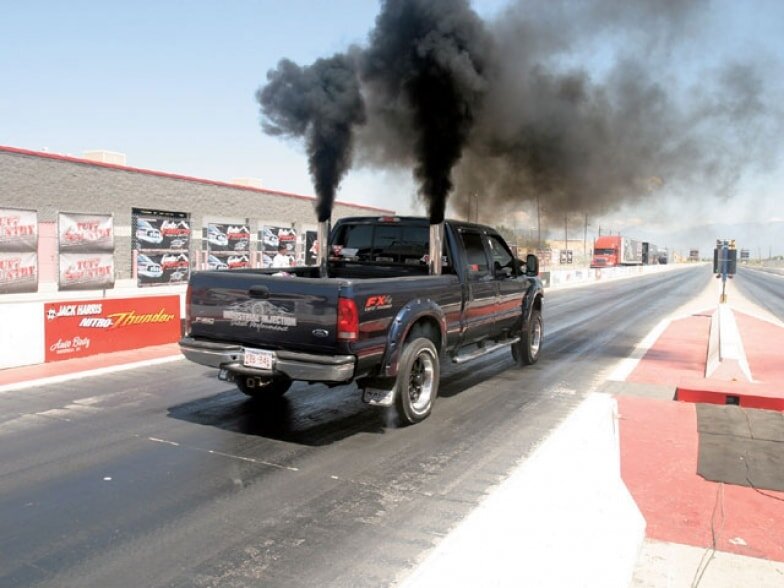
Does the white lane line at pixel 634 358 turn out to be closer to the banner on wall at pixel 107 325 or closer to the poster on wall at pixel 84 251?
the banner on wall at pixel 107 325

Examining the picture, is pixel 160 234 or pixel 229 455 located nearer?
pixel 229 455

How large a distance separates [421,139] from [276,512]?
19.1ft

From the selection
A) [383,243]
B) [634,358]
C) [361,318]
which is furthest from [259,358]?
[634,358]

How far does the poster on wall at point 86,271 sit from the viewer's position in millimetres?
12484

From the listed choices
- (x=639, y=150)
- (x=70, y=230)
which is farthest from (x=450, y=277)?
(x=70, y=230)

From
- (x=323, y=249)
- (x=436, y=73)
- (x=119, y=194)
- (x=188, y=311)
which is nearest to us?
(x=188, y=311)

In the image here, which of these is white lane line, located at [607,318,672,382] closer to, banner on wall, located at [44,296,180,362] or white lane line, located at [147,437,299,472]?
white lane line, located at [147,437,299,472]

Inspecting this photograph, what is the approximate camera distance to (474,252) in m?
7.42

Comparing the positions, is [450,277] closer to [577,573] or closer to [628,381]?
[628,381]

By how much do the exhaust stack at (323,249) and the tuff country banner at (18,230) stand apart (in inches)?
334

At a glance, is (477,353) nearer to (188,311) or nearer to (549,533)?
(188,311)

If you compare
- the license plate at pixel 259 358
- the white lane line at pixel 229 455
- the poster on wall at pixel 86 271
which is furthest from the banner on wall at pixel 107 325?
the license plate at pixel 259 358

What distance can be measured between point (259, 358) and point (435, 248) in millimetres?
2416

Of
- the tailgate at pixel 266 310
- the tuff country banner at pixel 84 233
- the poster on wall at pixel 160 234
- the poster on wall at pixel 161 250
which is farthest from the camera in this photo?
the poster on wall at pixel 161 250
